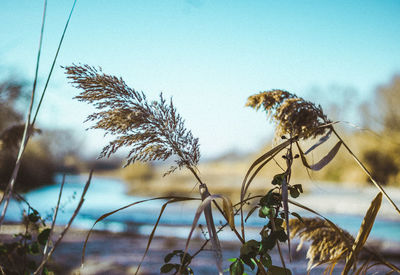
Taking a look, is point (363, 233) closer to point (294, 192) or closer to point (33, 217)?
point (294, 192)

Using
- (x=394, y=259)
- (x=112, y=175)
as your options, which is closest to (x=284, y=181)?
(x=394, y=259)

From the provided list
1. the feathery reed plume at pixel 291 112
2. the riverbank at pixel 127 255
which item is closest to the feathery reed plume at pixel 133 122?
the feathery reed plume at pixel 291 112

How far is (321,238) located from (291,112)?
32 centimetres

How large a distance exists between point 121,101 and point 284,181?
337 mm

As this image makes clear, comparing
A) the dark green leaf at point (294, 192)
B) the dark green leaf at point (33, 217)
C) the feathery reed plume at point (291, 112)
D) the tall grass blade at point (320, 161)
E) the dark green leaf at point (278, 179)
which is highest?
the feathery reed plume at point (291, 112)

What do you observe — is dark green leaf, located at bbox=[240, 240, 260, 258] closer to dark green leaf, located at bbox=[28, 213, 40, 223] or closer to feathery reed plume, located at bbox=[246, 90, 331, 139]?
feathery reed plume, located at bbox=[246, 90, 331, 139]

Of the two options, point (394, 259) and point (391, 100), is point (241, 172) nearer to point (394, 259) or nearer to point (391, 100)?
point (391, 100)

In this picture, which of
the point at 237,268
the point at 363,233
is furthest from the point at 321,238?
the point at 237,268

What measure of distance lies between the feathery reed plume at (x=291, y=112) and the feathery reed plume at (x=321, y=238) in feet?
0.73

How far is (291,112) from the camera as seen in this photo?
0.74 m

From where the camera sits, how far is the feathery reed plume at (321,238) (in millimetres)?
862

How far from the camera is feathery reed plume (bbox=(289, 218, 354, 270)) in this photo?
0.86 metres

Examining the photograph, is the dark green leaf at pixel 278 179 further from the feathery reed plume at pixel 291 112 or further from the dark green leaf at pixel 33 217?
the dark green leaf at pixel 33 217

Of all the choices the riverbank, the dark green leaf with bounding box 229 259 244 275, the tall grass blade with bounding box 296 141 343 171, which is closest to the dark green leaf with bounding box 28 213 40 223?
the dark green leaf with bounding box 229 259 244 275
